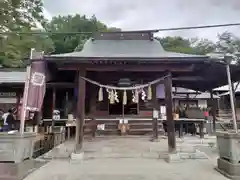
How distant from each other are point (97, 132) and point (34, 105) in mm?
6033

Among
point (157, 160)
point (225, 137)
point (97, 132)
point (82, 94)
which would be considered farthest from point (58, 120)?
point (225, 137)

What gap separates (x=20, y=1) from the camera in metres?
18.9

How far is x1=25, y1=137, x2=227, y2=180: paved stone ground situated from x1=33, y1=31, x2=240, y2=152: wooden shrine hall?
0.72m

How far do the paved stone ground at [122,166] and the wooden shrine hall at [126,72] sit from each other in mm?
723

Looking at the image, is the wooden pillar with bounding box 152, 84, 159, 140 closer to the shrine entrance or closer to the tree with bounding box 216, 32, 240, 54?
the shrine entrance

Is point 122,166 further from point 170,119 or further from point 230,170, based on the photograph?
point 230,170

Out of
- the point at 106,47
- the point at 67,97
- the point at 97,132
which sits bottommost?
the point at 97,132

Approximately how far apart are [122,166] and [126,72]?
13.0 feet

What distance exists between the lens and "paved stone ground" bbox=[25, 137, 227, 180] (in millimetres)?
5895

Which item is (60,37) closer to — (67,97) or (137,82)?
(67,97)

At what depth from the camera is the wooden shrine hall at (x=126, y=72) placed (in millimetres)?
7613

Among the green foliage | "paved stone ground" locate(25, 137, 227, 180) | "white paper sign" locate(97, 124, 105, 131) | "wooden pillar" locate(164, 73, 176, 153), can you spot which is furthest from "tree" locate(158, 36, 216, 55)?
"paved stone ground" locate(25, 137, 227, 180)

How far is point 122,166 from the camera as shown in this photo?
6855 mm

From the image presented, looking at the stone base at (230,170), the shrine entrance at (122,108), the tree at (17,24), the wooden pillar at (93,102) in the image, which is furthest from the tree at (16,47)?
the stone base at (230,170)
